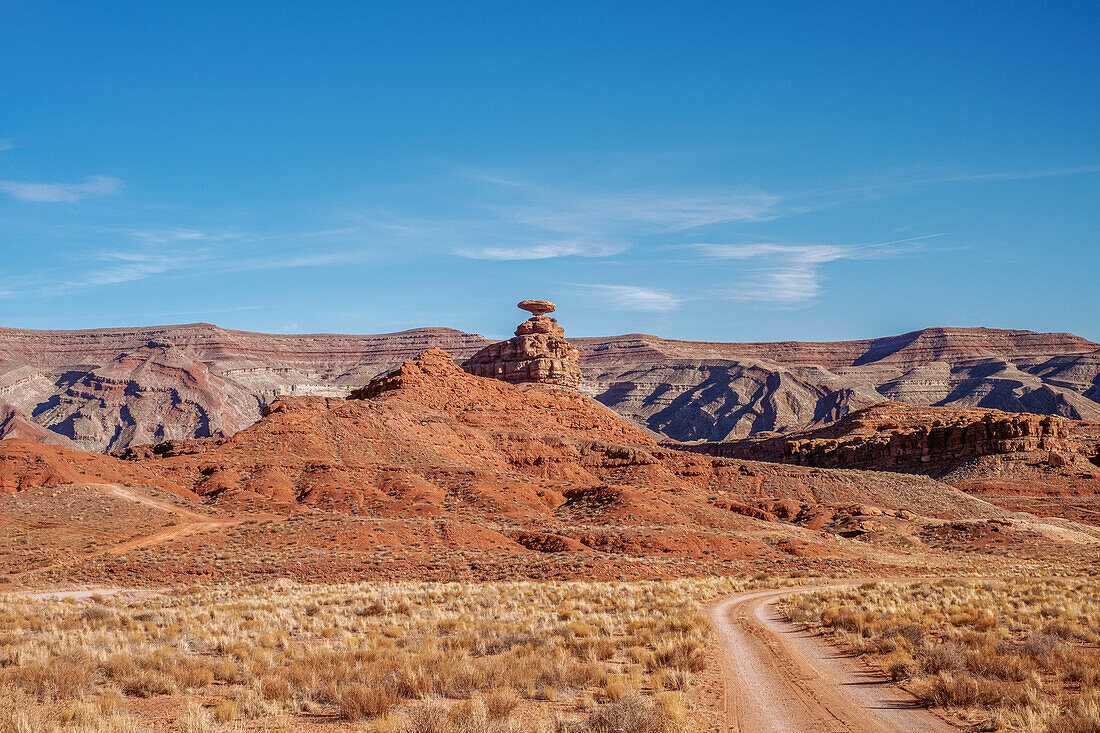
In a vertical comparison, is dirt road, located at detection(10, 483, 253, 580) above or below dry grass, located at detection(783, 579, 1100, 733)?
below

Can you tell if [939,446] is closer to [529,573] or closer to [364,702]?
[529,573]

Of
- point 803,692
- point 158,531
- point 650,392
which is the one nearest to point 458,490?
point 158,531

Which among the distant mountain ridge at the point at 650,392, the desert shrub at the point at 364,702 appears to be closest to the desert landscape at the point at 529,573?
the desert shrub at the point at 364,702

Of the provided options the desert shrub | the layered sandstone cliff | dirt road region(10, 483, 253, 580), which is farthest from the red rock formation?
the layered sandstone cliff

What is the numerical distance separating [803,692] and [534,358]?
86.2m

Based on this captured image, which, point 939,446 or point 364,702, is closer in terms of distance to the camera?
point 364,702

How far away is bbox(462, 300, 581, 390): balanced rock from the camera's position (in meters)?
96.8

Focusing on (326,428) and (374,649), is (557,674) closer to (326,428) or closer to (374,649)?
(374,649)

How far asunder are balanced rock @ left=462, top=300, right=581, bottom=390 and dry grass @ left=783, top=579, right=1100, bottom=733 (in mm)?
70542

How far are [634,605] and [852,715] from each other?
483 inches

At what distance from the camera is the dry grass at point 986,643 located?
10652 millimetres

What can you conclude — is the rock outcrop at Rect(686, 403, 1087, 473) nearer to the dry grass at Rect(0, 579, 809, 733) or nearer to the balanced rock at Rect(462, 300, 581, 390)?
the balanced rock at Rect(462, 300, 581, 390)

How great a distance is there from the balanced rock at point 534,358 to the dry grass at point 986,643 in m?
70.5

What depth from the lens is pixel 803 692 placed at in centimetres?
1230
